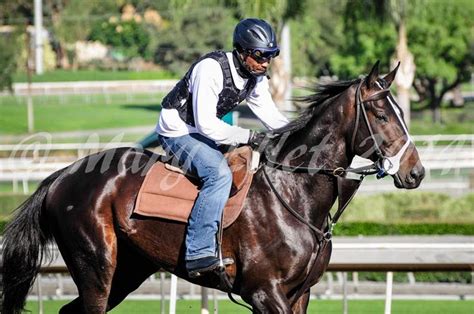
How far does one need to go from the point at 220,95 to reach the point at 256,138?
0.31 meters

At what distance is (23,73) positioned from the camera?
5000 cm

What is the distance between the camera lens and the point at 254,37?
5.43m

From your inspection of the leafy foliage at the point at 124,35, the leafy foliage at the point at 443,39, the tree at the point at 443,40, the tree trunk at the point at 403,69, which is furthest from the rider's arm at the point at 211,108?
the leafy foliage at the point at 124,35

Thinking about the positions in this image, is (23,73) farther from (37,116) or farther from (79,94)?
(37,116)

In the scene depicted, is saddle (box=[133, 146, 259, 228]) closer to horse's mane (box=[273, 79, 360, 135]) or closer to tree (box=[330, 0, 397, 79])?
horse's mane (box=[273, 79, 360, 135])

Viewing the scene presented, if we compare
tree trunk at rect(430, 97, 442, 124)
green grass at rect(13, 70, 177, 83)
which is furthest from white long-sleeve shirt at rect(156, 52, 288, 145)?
green grass at rect(13, 70, 177, 83)

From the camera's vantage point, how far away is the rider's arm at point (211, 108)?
5.37m

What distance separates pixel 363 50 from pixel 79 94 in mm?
15876

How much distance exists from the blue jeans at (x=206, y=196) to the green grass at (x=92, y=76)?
42130 millimetres

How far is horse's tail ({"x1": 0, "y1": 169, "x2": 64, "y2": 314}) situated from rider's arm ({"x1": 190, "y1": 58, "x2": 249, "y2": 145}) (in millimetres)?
1196

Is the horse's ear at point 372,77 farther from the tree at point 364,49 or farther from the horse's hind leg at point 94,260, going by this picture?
the tree at point 364,49

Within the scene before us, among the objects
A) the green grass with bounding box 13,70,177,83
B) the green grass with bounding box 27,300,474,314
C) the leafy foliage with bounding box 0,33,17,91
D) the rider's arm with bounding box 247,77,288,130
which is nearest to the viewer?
the rider's arm with bounding box 247,77,288,130

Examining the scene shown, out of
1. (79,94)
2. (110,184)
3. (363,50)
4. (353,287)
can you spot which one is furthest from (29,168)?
(79,94)

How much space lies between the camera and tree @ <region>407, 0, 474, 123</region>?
38.8 m
